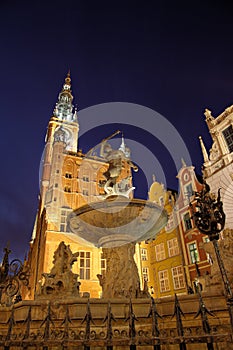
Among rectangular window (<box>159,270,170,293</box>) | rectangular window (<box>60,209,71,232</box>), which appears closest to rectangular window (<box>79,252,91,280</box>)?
rectangular window (<box>60,209,71,232</box>)

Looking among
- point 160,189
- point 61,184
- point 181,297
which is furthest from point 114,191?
point 160,189

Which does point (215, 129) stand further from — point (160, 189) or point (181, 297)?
point (181, 297)

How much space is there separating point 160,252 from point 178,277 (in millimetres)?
3512

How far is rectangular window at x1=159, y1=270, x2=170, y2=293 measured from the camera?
22888 millimetres

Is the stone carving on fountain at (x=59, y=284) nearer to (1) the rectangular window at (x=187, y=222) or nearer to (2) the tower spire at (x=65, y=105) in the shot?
(1) the rectangular window at (x=187, y=222)

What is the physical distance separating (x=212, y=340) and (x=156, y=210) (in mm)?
6080

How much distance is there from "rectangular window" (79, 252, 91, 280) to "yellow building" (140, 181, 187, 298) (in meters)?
6.17

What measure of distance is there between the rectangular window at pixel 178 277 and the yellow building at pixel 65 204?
21.4 ft

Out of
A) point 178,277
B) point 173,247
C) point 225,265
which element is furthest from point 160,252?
point 225,265

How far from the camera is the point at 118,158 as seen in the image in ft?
→ 33.0

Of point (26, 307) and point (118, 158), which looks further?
point (118, 158)

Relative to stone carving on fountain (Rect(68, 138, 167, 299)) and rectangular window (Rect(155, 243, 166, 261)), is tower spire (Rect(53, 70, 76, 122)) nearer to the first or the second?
rectangular window (Rect(155, 243, 166, 261))

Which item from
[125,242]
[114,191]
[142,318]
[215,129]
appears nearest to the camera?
[142,318]

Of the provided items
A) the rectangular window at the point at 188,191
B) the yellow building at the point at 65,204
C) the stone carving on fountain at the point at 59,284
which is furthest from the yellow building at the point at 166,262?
the stone carving on fountain at the point at 59,284
